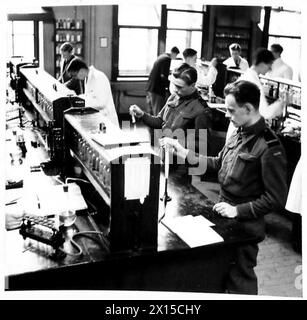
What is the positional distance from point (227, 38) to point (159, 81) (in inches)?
95.2

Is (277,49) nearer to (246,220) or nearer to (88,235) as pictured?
(246,220)

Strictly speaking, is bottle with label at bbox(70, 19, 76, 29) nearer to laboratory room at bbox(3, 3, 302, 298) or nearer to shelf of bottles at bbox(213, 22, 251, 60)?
shelf of bottles at bbox(213, 22, 251, 60)

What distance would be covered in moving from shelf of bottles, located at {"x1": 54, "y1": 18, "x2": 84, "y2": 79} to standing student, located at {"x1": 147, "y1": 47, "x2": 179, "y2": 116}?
144 cm

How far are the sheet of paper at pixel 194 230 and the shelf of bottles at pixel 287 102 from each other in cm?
201

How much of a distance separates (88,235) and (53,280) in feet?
0.88

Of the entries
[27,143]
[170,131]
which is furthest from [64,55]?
[170,131]

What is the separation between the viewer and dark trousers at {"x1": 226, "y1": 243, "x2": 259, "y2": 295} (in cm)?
208

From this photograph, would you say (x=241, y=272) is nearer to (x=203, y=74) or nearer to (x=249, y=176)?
(x=249, y=176)

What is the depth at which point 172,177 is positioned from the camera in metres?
2.74

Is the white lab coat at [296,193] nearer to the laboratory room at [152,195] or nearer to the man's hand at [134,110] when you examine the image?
A: the laboratory room at [152,195]

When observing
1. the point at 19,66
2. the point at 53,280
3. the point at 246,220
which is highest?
the point at 19,66

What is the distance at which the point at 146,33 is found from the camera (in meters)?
7.58

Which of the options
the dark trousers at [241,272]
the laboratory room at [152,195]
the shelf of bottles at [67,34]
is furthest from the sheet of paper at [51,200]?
the shelf of bottles at [67,34]

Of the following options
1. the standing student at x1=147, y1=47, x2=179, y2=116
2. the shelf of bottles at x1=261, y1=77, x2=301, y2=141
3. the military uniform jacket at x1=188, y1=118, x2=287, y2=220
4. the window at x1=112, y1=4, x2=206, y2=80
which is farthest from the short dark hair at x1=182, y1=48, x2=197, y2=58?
the military uniform jacket at x1=188, y1=118, x2=287, y2=220
